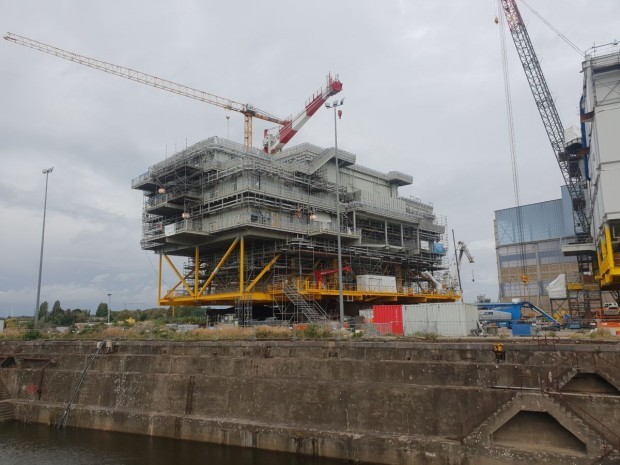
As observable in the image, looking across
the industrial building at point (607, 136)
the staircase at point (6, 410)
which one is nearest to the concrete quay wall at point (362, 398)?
the staircase at point (6, 410)

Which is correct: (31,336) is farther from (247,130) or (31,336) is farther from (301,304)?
(247,130)

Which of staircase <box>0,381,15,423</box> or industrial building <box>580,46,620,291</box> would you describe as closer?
staircase <box>0,381,15,423</box>

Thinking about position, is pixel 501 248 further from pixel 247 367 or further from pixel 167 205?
pixel 247 367

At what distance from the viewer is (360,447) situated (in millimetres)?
21062

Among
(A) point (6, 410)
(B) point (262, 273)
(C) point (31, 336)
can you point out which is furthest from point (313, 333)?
(C) point (31, 336)

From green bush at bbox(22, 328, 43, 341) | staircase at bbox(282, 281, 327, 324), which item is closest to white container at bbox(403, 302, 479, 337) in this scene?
staircase at bbox(282, 281, 327, 324)

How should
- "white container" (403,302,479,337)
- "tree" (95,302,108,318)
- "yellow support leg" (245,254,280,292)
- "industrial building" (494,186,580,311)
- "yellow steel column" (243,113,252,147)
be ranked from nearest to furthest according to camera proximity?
"white container" (403,302,479,337) < "yellow support leg" (245,254,280,292) < "yellow steel column" (243,113,252,147) < "industrial building" (494,186,580,311) < "tree" (95,302,108,318)

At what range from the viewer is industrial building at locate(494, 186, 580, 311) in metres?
91.8

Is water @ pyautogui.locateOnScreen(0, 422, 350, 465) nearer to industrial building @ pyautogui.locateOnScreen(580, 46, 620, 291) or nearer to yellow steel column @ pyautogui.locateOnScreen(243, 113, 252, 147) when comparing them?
industrial building @ pyautogui.locateOnScreen(580, 46, 620, 291)

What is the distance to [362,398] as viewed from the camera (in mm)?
22312

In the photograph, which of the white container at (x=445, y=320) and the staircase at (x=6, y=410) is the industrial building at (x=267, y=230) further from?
the staircase at (x=6, y=410)

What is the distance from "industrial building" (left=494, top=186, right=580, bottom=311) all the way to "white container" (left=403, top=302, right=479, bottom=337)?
231 feet

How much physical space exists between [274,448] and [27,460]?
482 inches

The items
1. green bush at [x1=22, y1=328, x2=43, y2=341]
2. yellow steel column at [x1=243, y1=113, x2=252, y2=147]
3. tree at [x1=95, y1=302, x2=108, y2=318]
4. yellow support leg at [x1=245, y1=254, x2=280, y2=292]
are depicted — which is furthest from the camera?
tree at [x1=95, y1=302, x2=108, y2=318]
